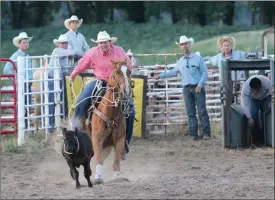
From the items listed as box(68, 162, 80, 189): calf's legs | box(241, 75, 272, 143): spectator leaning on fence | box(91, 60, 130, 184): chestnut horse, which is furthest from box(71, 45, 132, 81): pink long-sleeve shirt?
box(241, 75, 272, 143): spectator leaning on fence

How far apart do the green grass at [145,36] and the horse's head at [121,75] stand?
2365 cm

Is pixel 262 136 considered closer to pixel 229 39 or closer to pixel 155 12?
pixel 229 39

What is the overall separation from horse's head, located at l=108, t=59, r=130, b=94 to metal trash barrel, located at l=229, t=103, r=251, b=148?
341 cm

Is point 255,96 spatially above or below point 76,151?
above

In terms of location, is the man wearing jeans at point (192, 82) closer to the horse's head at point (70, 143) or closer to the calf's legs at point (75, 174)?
the calf's legs at point (75, 174)

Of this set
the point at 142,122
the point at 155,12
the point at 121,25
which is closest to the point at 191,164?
the point at 142,122

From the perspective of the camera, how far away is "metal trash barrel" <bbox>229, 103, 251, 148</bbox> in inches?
542

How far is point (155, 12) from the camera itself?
52938 mm

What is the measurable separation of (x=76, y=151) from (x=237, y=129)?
13.6 feet

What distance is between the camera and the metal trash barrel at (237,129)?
13.8 metres

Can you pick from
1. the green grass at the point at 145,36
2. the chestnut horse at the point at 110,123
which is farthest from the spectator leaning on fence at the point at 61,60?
the green grass at the point at 145,36

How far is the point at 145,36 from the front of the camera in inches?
1708

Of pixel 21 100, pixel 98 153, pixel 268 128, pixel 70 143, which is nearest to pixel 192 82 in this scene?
pixel 268 128

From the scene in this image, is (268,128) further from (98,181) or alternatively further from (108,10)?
(108,10)
